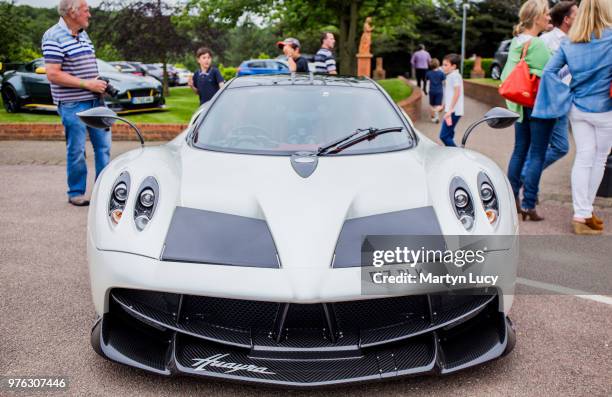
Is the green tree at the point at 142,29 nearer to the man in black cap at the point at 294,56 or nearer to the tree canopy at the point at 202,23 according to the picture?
the tree canopy at the point at 202,23

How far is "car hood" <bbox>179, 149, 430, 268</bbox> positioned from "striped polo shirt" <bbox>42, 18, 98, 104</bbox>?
3.31 m

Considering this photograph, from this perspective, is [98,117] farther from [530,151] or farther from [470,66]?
[470,66]

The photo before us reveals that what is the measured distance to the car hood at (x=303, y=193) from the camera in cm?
256

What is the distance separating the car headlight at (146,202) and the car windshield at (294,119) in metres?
0.56

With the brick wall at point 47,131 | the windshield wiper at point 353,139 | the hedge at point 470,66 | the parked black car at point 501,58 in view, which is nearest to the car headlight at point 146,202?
the windshield wiper at point 353,139

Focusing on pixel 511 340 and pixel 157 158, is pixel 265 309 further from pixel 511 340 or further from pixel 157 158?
pixel 157 158

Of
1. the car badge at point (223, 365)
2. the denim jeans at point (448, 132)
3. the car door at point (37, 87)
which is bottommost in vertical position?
the denim jeans at point (448, 132)

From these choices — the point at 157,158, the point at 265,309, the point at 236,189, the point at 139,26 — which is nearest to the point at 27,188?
the point at 157,158

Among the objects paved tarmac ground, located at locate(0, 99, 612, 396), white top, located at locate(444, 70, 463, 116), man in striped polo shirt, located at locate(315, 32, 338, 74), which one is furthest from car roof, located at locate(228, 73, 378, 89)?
man in striped polo shirt, located at locate(315, 32, 338, 74)

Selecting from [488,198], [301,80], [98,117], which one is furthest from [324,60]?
[488,198]

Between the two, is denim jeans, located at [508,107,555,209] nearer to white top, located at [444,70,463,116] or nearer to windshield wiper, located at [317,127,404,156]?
windshield wiper, located at [317,127,404,156]

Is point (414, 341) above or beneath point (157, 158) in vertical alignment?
beneath

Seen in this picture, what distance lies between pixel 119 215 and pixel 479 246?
1645mm

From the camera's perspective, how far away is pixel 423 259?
2508 millimetres
